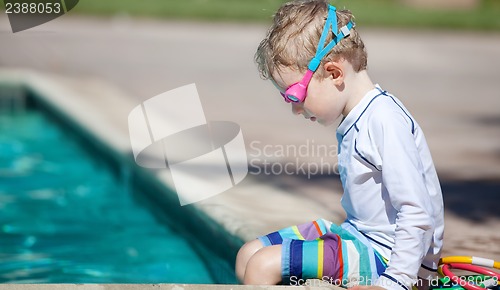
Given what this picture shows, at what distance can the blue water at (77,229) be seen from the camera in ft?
13.9

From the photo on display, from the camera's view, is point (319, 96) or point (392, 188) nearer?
point (392, 188)

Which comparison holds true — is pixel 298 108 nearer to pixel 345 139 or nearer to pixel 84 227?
pixel 345 139

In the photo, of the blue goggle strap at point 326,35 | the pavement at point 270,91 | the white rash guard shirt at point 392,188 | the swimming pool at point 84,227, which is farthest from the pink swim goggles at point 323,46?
the swimming pool at point 84,227

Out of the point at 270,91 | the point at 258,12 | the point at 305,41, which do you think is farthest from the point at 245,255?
the point at 258,12

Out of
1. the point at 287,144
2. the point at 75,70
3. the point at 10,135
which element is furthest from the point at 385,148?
the point at 75,70

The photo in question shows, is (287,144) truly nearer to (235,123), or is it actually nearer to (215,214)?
(235,123)

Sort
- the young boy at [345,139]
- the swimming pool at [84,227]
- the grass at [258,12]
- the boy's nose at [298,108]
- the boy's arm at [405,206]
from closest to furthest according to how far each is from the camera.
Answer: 1. the boy's arm at [405,206]
2. the young boy at [345,139]
3. the boy's nose at [298,108]
4. the swimming pool at [84,227]
5. the grass at [258,12]

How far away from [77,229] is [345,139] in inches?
99.2

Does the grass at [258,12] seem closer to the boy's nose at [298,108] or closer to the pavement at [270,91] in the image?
the pavement at [270,91]

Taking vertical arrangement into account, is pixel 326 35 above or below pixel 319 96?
above

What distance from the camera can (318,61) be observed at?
267 centimetres

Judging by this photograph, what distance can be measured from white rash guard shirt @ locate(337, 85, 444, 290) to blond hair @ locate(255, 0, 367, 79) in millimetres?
154

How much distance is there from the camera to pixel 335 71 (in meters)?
2.69

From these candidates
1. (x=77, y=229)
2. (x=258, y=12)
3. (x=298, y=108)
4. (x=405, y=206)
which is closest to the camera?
(x=405, y=206)
